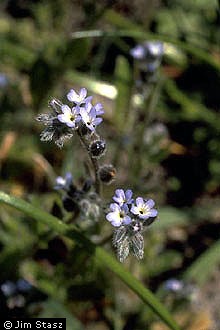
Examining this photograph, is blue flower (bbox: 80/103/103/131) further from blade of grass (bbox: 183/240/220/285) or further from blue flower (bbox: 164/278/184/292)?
blade of grass (bbox: 183/240/220/285)

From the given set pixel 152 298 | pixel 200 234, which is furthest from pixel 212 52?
pixel 152 298

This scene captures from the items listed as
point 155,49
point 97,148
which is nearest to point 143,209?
point 97,148

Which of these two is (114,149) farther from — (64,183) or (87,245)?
(87,245)

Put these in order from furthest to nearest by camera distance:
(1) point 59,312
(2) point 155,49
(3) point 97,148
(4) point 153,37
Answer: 1. (2) point 155,49
2. (4) point 153,37
3. (1) point 59,312
4. (3) point 97,148

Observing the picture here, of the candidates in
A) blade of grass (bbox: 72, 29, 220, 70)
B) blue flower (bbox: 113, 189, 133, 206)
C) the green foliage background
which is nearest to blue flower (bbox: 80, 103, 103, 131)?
blue flower (bbox: 113, 189, 133, 206)

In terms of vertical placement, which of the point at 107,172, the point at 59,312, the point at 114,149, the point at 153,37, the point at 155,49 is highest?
the point at 155,49

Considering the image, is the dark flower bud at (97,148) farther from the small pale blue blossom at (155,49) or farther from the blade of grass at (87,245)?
the small pale blue blossom at (155,49)

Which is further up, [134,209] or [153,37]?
[153,37]

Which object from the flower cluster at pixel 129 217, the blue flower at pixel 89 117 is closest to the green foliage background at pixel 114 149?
the flower cluster at pixel 129 217
